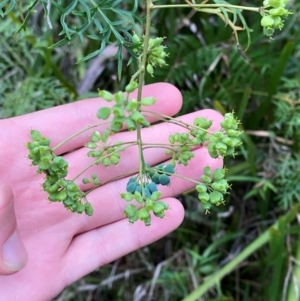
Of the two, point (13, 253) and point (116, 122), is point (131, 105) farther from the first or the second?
point (13, 253)

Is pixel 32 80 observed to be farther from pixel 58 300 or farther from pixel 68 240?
pixel 58 300

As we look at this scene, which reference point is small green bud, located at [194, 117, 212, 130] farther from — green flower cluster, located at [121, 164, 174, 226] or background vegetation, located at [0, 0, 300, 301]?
background vegetation, located at [0, 0, 300, 301]

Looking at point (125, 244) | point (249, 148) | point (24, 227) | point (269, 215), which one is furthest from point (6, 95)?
point (269, 215)

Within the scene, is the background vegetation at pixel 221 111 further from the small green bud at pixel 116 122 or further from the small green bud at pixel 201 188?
the small green bud at pixel 116 122

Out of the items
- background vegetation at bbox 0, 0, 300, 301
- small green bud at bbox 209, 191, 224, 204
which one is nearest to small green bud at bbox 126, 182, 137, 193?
small green bud at bbox 209, 191, 224, 204

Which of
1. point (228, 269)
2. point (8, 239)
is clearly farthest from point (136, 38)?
point (228, 269)

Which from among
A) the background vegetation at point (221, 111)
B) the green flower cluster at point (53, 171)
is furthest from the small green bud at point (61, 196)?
the background vegetation at point (221, 111)
